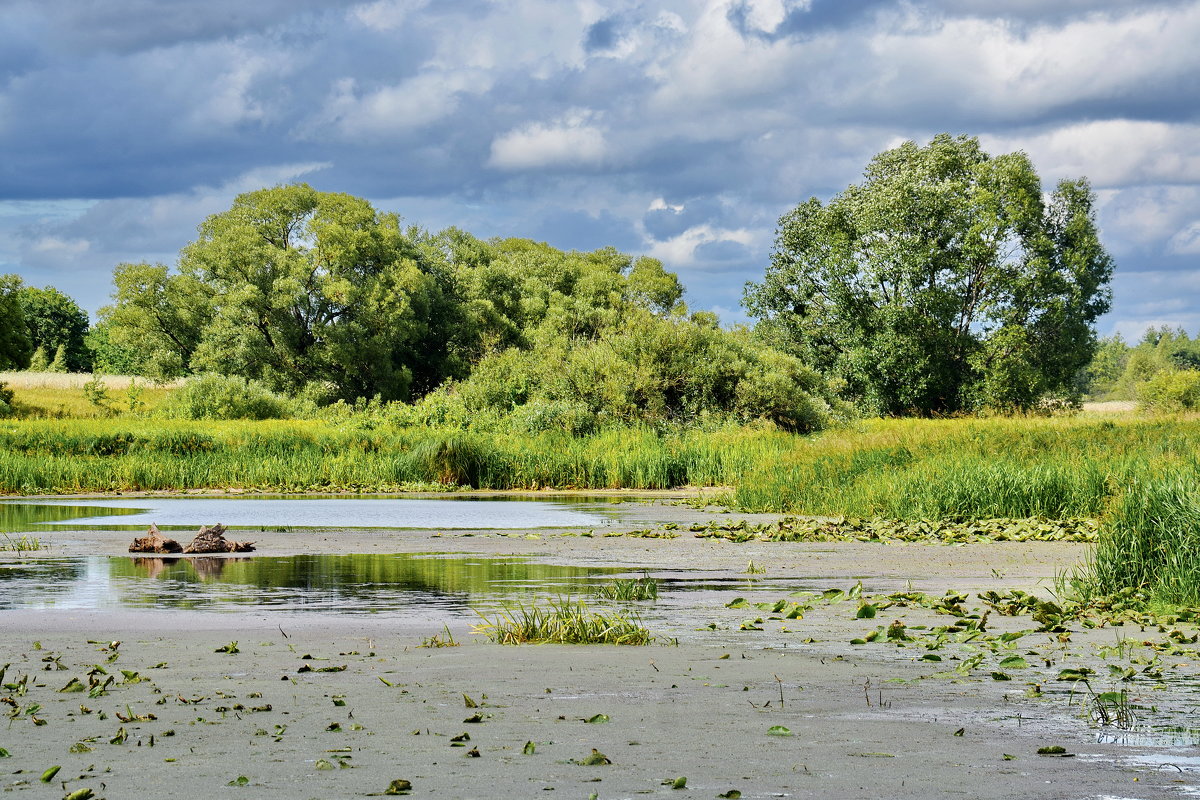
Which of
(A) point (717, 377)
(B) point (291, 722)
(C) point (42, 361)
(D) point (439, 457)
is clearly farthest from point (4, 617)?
(C) point (42, 361)

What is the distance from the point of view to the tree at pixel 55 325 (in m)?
126

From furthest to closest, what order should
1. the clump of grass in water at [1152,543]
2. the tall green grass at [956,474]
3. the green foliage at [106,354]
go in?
1. the green foliage at [106,354]
2. the tall green grass at [956,474]
3. the clump of grass in water at [1152,543]

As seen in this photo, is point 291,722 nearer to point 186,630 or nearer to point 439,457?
point 186,630

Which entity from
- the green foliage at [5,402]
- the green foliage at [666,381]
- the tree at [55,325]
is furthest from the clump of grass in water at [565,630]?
the tree at [55,325]

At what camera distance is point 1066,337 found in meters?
73.3

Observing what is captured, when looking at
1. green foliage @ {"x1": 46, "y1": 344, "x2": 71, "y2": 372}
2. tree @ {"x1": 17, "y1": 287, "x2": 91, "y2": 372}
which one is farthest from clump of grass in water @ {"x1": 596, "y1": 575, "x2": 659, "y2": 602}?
tree @ {"x1": 17, "y1": 287, "x2": 91, "y2": 372}

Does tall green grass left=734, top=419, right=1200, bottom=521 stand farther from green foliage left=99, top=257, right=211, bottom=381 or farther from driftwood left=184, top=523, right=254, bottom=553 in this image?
green foliage left=99, top=257, right=211, bottom=381

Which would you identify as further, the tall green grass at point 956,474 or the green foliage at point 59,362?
the green foliage at point 59,362

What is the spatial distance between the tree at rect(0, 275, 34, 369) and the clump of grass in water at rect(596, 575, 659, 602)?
6487 cm

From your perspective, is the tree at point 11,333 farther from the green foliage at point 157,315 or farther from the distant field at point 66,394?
the green foliage at point 157,315

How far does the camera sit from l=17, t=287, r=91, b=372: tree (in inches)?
4953

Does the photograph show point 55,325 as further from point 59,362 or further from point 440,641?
point 440,641

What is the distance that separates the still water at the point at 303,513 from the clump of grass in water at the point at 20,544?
2.08 m

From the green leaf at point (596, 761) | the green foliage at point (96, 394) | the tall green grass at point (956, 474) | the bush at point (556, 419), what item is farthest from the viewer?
the green foliage at point (96, 394)
